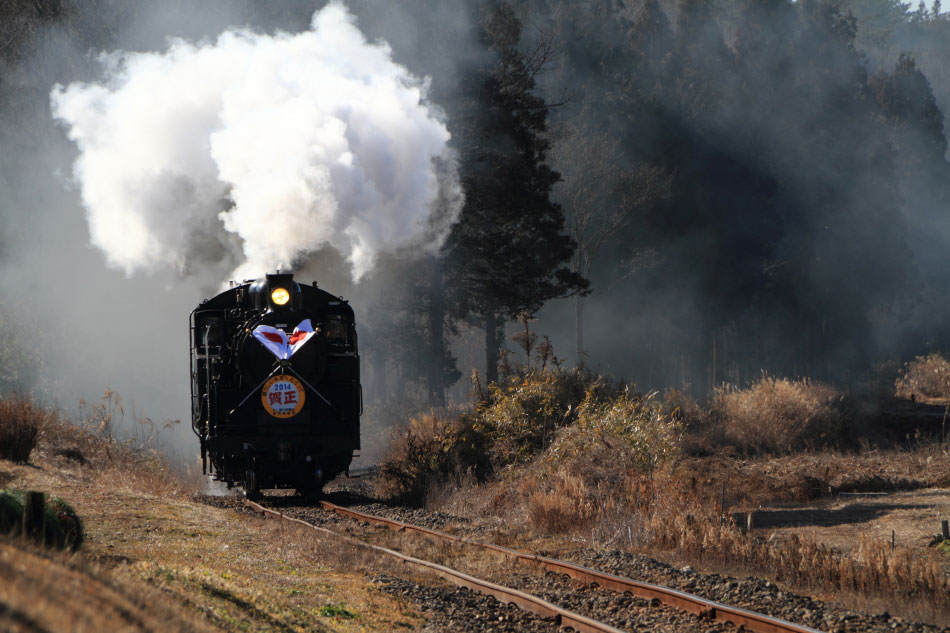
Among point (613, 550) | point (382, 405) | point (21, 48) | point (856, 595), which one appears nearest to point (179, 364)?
point (382, 405)

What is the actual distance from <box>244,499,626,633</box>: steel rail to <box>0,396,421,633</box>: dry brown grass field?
1.42 ft

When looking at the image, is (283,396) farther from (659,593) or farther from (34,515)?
(34,515)

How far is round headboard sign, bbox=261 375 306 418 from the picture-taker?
14.2 m

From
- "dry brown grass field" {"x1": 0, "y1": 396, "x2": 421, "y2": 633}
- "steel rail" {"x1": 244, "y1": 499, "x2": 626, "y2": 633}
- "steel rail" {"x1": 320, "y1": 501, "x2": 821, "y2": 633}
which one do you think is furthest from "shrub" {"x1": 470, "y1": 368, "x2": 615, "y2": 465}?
"steel rail" {"x1": 244, "y1": 499, "x2": 626, "y2": 633}

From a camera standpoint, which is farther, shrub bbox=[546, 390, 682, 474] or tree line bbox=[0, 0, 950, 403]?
tree line bbox=[0, 0, 950, 403]

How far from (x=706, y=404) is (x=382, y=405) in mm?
13125

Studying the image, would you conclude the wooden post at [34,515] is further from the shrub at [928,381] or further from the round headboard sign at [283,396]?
the shrub at [928,381]

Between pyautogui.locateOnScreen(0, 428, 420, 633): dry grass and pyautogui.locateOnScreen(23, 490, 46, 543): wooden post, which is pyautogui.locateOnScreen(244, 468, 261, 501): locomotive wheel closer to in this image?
pyautogui.locateOnScreen(0, 428, 420, 633): dry grass

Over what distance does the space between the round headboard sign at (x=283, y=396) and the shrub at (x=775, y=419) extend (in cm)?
1115

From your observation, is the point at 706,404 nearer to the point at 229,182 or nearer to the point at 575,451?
the point at 575,451

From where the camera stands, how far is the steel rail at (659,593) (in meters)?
6.85

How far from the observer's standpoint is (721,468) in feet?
59.5

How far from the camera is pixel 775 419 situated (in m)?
22.2

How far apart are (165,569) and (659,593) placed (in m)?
4.07
